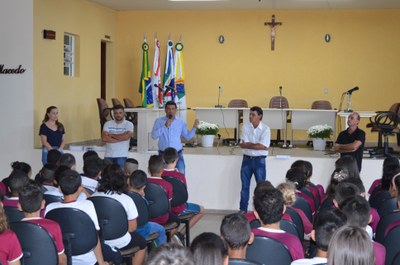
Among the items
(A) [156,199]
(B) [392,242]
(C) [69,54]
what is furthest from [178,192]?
(C) [69,54]

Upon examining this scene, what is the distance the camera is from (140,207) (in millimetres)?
4836

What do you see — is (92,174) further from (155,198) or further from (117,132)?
(117,132)

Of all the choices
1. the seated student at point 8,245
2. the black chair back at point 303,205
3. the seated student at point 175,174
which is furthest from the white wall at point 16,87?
the seated student at point 8,245

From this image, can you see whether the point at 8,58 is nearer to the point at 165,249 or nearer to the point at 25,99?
the point at 25,99

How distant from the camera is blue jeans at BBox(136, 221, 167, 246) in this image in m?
5.05

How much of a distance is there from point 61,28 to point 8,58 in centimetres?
157

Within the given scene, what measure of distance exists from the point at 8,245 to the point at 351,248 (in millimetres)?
1862

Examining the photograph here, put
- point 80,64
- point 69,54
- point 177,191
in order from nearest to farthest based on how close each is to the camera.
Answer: point 177,191
point 69,54
point 80,64

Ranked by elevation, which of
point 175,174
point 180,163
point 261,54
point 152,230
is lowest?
point 152,230

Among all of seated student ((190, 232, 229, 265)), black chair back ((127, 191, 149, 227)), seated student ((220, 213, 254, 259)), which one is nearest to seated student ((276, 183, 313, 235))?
black chair back ((127, 191, 149, 227))

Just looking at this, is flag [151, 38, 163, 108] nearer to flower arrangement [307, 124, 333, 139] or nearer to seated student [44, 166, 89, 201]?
flower arrangement [307, 124, 333, 139]

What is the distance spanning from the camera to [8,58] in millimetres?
10531

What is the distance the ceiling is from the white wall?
294cm

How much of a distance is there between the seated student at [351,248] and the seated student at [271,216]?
1192 mm
